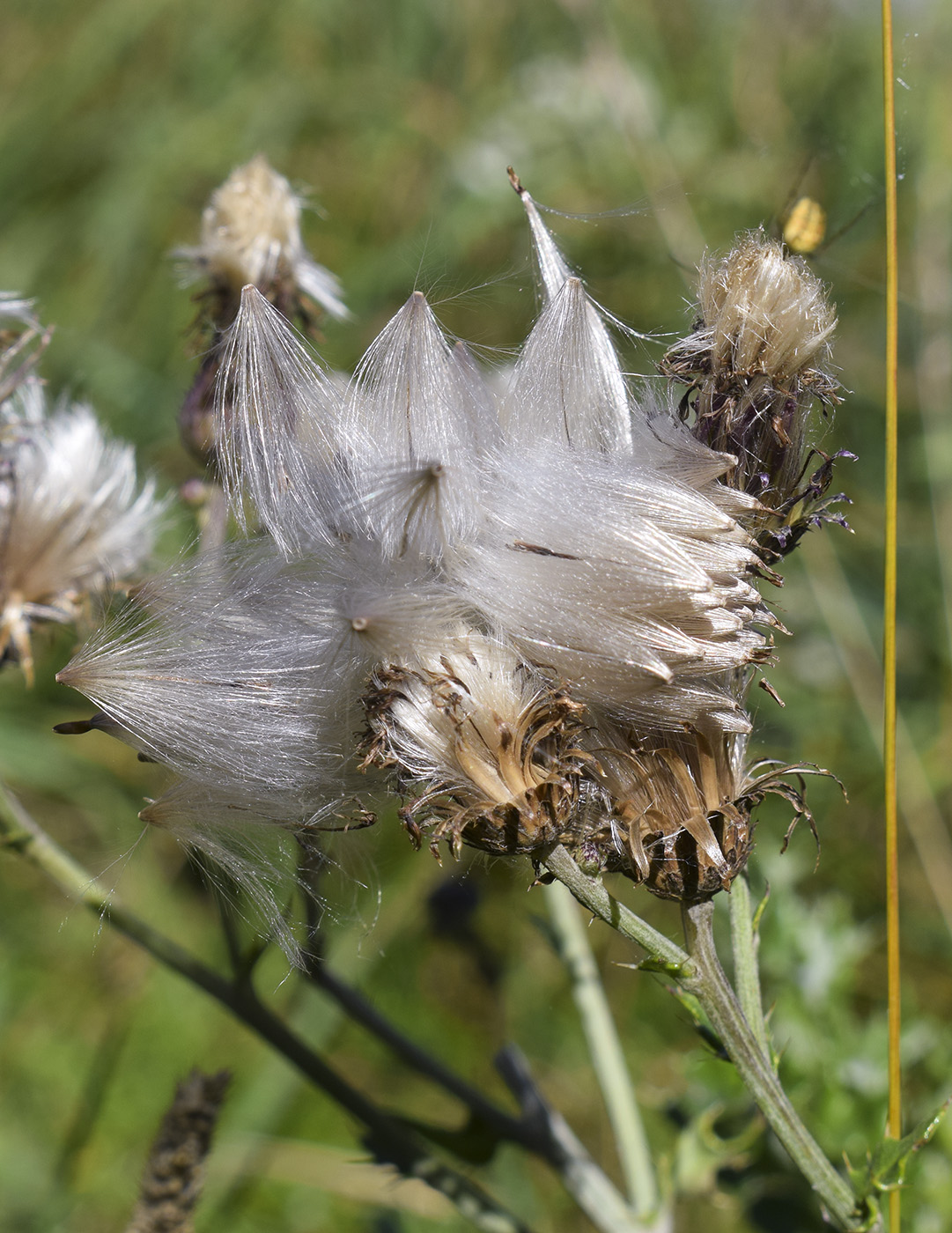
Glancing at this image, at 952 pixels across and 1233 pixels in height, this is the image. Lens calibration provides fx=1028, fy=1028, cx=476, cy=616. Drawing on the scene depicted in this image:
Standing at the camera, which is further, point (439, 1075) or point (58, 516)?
point (58, 516)

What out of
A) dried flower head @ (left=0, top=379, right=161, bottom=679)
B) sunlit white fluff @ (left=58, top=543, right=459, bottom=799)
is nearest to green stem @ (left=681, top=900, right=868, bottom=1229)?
sunlit white fluff @ (left=58, top=543, right=459, bottom=799)

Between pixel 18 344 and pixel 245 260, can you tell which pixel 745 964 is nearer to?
pixel 245 260

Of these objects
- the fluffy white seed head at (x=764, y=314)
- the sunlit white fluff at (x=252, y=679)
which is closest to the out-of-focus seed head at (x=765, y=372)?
the fluffy white seed head at (x=764, y=314)

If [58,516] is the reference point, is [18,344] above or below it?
above

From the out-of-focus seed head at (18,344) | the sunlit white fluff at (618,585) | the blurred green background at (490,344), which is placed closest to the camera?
the sunlit white fluff at (618,585)

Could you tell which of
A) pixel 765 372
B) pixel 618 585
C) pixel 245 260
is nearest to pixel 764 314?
pixel 765 372

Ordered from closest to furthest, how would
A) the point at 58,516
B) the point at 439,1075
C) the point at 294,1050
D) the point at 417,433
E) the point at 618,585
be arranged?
the point at 618,585 < the point at 417,433 < the point at 294,1050 < the point at 439,1075 < the point at 58,516

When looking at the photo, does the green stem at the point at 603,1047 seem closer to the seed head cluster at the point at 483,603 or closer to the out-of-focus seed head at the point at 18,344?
the seed head cluster at the point at 483,603

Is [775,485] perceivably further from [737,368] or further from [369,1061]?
[369,1061]
